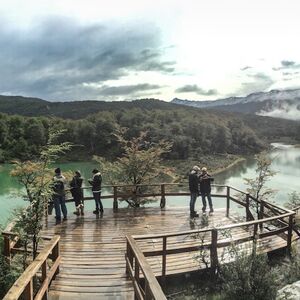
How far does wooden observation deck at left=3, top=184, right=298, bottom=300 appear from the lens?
660cm

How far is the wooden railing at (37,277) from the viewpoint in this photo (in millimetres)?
4541

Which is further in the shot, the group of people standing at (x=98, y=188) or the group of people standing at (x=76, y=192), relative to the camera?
the group of people standing at (x=98, y=188)

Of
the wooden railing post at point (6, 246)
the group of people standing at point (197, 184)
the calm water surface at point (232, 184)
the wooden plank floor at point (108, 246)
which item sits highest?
the group of people standing at point (197, 184)

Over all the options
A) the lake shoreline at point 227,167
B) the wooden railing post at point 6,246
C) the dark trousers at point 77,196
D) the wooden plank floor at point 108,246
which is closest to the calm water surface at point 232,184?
the lake shoreline at point 227,167

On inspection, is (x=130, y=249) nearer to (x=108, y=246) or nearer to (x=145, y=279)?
(x=108, y=246)

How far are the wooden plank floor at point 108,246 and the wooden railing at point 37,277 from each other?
12.8 inches

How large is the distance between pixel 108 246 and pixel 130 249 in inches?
88.4

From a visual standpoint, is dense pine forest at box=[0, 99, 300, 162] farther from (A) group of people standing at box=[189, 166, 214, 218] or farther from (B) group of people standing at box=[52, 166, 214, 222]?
(A) group of people standing at box=[189, 166, 214, 218]

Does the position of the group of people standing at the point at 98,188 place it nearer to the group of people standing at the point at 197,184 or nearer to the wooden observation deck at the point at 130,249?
the group of people standing at the point at 197,184

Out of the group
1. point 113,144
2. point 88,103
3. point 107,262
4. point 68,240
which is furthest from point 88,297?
point 88,103

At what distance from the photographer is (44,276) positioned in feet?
21.1

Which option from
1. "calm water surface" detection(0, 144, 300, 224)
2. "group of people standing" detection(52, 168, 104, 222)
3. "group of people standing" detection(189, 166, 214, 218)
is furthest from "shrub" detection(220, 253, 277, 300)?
"calm water surface" detection(0, 144, 300, 224)

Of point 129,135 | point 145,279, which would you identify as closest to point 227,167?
point 129,135

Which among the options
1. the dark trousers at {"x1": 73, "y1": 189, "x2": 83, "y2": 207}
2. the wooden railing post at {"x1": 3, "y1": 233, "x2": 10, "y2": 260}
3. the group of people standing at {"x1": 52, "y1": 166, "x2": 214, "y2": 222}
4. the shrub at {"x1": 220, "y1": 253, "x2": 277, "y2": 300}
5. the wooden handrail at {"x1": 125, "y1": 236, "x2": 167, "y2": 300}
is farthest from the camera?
the dark trousers at {"x1": 73, "y1": 189, "x2": 83, "y2": 207}
